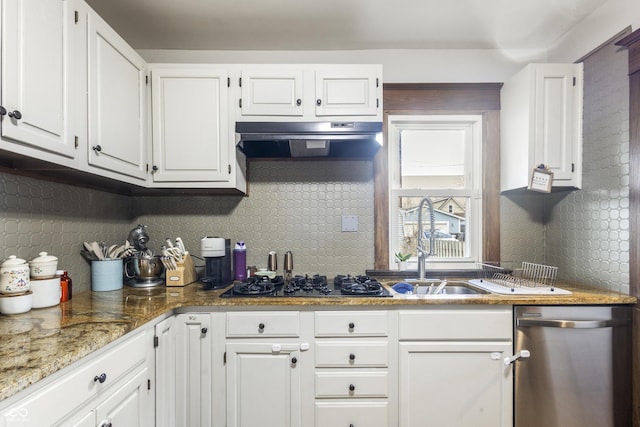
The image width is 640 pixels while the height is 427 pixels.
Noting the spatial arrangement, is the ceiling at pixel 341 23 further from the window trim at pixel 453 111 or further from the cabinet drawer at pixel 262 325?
the cabinet drawer at pixel 262 325

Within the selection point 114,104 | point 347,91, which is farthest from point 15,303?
point 347,91

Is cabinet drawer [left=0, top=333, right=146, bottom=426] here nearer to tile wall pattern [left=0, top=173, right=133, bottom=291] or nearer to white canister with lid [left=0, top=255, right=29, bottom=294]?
white canister with lid [left=0, top=255, right=29, bottom=294]

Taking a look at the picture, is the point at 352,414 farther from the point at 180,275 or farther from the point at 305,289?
the point at 180,275

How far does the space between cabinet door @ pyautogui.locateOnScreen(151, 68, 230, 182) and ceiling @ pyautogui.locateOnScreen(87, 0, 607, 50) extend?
36 centimetres

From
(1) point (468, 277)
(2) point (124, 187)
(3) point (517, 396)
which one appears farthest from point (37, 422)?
(1) point (468, 277)

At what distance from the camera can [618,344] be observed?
1614 mm

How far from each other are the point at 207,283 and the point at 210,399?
0.61 metres

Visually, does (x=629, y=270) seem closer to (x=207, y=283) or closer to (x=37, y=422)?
(x=207, y=283)

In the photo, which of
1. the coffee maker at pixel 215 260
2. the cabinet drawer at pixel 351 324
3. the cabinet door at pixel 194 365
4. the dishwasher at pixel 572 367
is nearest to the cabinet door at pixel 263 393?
the cabinet door at pixel 194 365

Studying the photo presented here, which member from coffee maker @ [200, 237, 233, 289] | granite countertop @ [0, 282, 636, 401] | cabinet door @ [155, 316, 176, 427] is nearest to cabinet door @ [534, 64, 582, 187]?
granite countertop @ [0, 282, 636, 401]

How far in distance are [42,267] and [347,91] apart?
185 cm

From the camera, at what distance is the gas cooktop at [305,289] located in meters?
1.71

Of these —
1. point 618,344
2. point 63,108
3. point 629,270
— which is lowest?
point 618,344

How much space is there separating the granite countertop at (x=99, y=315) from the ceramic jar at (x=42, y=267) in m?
0.15
